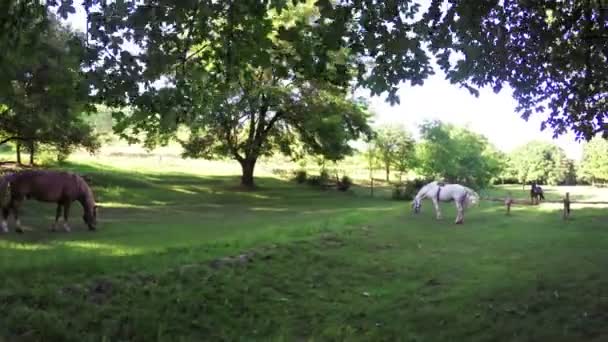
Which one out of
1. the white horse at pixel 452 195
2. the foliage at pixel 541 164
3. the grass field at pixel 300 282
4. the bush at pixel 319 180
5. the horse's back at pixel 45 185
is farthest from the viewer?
the foliage at pixel 541 164

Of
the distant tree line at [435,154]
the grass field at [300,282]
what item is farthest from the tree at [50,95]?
the distant tree line at [435,154]

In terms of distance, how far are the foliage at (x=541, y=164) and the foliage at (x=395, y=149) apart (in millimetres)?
38859

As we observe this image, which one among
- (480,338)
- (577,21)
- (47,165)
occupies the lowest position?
(480,338)

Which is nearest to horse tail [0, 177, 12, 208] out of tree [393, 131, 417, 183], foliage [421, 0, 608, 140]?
foliage [421, 0, 608, 140]

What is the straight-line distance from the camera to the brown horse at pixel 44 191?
594 inches

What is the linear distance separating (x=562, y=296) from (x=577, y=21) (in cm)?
463

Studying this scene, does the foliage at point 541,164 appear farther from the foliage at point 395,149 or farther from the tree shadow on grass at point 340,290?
the tree shadow on grass at point 340,290

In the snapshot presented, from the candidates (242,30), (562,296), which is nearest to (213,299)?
(242,30)

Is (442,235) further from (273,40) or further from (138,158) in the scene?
(138,158)

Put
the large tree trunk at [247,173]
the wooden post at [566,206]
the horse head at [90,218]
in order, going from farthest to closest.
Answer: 1. the large tree trunk at [247,173]
2. the wooden post at [566,206]
3. the horse head at [90,218]

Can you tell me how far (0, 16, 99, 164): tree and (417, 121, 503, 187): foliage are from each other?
1194 inches

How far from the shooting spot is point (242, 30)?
6656 millimetres

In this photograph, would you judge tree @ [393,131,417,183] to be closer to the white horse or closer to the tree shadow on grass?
the white horse

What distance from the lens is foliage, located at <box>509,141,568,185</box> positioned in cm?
8575
